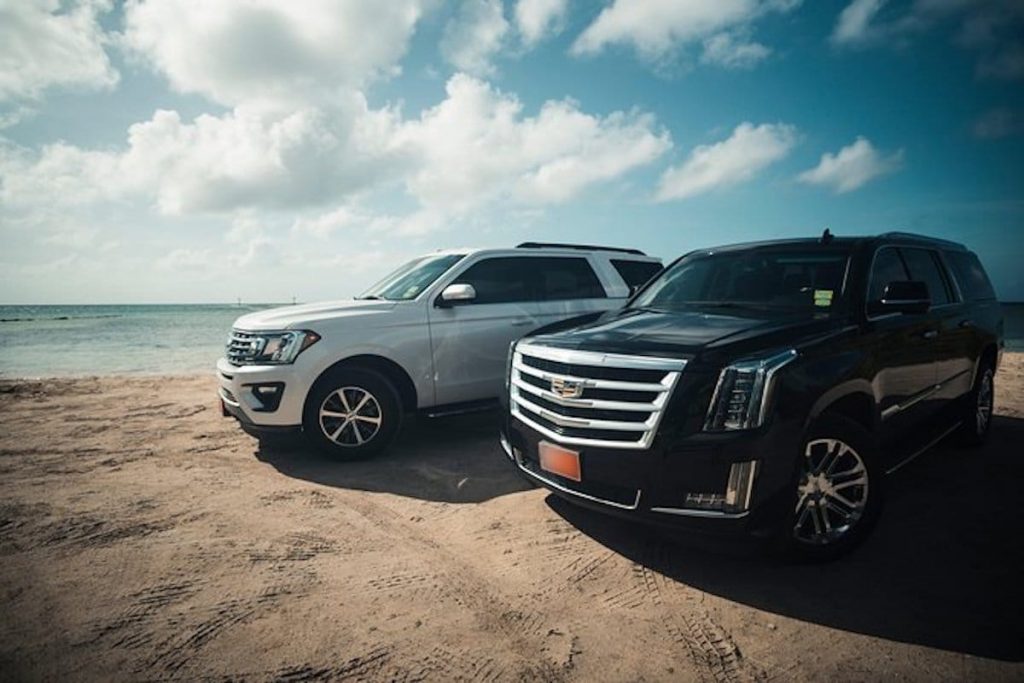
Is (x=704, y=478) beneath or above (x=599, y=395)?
beneath

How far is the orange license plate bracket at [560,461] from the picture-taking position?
289 cm

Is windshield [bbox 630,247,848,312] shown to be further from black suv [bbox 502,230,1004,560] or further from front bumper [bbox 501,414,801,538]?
front bumper [bbox 501,414,801,538]

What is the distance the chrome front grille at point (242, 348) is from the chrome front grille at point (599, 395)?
9.22 feet

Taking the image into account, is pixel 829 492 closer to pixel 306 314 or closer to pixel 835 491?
pixel 835 491

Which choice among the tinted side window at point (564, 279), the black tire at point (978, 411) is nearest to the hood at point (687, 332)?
the tinted side window at point (564, 279)

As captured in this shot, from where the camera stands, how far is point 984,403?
5.17 metres

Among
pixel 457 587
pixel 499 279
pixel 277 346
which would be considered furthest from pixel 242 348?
pixel 457 587

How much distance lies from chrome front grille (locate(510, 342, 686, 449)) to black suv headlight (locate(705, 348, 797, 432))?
0.74 ft

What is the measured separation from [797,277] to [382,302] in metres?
3.76

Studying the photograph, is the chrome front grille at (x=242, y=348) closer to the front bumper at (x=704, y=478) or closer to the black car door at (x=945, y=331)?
the front bumper at (x=704, y=478)

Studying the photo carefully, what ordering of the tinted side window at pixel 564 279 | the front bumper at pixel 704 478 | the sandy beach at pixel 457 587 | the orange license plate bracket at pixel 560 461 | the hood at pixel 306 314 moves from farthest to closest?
the tinted side window at pixel 564 279 < the hood at pixel 306 314 < the orange license plate bracket at pixel 560 461 < the front bumper at pixel 704 478 < the sandy beach at pixel 457 587

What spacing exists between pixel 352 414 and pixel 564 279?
285cm

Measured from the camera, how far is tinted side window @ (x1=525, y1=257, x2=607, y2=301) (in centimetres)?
591

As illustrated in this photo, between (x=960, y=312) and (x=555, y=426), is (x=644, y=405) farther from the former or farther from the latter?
Answer: (x=960, y=312)
